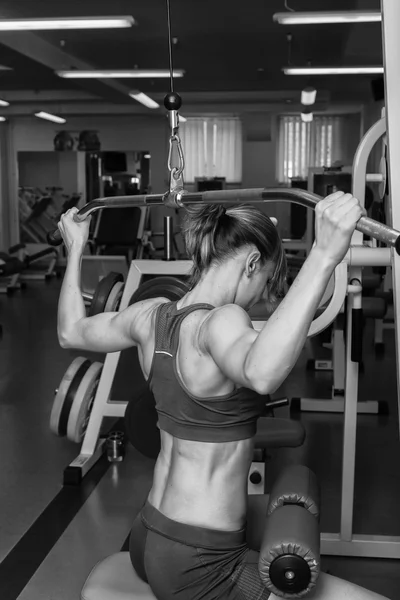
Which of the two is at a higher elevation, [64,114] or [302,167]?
[64,114]

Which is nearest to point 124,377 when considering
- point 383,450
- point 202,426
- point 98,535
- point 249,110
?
point 383,450

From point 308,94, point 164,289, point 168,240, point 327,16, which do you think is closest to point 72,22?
point 327,16

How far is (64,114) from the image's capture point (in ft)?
34.6

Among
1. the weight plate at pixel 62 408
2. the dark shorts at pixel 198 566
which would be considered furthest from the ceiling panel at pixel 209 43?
the dark shorts at pixel 198 566

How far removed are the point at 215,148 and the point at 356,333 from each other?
920 centimetres

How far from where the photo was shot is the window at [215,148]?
1074cm

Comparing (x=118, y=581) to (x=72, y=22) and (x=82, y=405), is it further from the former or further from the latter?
(x=72, y=22)

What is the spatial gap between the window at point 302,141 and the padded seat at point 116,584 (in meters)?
9.81

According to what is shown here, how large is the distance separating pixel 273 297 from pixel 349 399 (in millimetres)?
893

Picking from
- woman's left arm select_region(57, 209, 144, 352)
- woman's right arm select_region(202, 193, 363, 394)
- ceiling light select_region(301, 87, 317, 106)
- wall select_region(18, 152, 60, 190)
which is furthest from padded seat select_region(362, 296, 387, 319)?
Answer: wall select_region(18, 152, 60, 190)

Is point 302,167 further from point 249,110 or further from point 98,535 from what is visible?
point 98,535

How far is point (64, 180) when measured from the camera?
421 inches

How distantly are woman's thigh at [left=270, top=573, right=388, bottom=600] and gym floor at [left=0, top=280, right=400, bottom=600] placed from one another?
860 millimetres

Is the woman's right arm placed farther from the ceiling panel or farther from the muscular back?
the ceiling panel
